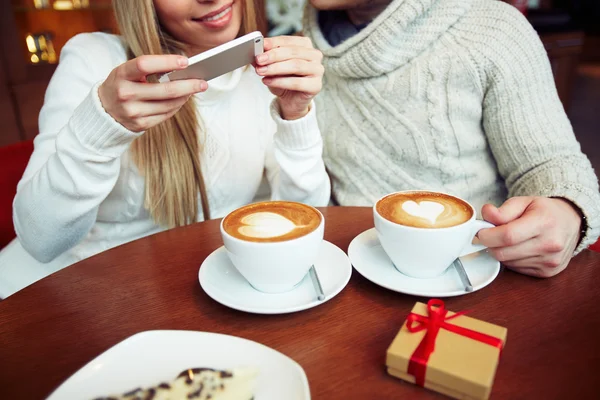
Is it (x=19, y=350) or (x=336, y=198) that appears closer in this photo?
(x=19, y=350)

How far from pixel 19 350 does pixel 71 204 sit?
0.36 meters

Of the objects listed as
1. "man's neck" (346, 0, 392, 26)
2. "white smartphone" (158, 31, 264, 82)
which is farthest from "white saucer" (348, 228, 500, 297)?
"man's neck" (346, 0, 392, 26)

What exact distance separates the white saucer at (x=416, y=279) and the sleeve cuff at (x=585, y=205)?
0.19 metres

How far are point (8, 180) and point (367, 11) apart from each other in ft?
3.49

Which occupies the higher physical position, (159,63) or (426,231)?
(159,63)

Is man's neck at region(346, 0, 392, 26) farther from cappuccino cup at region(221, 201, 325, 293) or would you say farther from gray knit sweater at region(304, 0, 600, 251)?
cappuccino cup at region(221, 201, 325, 293)

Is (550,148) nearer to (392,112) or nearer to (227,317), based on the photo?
(392,112)

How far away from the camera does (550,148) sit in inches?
39.6

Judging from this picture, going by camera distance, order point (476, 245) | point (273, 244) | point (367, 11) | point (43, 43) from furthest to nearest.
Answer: point (43, 43) → point (367, 11) → point (476, 245) → point (273, 244)

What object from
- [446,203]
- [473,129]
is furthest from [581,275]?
[473,129]

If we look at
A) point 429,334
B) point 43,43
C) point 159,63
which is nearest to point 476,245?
point 429,334

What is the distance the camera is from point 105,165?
88 centimetres

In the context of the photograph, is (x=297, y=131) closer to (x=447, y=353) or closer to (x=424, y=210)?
(x=424, y=210)

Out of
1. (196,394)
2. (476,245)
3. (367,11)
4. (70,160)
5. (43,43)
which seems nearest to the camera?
(196,394)
